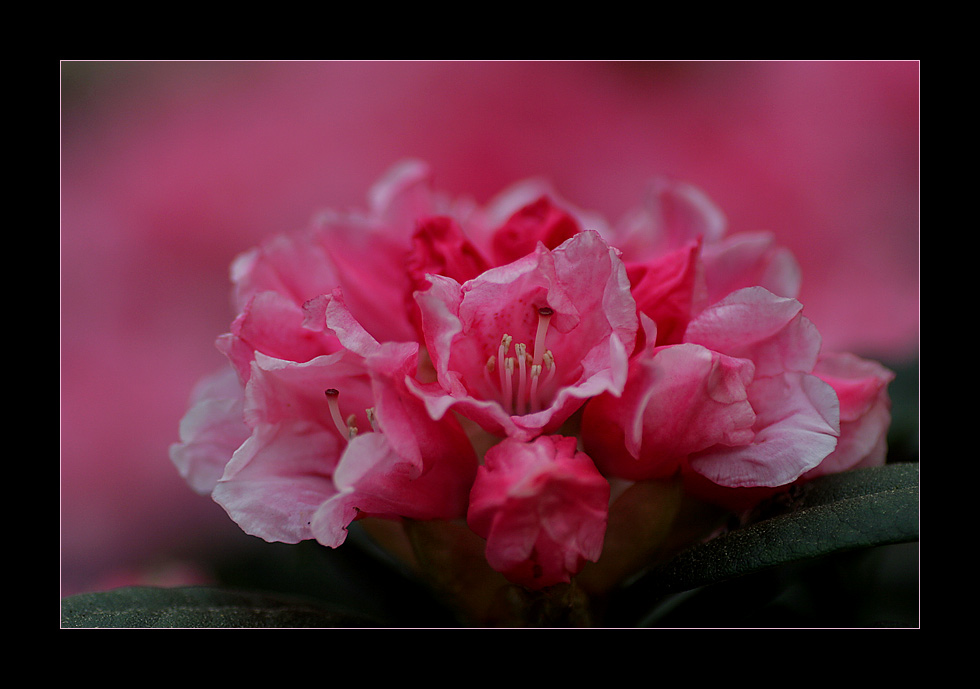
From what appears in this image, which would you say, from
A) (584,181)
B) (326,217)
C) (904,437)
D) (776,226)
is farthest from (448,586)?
(584,181)

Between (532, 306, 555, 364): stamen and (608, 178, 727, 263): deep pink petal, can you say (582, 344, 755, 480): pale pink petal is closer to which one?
(532, 306, 555, 364): stamen

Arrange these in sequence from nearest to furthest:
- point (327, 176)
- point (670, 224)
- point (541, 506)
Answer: point (541, 506) → point (670, 224) → point (327, 176)

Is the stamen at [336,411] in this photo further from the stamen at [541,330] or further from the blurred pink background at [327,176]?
the blurred pink background at [327,176]

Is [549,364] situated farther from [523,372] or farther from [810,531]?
[810,531]

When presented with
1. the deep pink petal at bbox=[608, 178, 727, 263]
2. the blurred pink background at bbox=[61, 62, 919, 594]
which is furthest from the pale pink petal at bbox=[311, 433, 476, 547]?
the blurred pink background at bbox=[61, 62, 919, 594]

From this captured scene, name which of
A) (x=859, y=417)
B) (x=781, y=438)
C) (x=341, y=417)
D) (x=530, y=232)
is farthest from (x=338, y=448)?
(x=859, y=417)

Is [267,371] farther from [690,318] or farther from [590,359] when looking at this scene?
[690,318]

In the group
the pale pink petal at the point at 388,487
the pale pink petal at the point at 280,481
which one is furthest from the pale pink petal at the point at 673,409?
the pale pink petal at the point at 280,481
